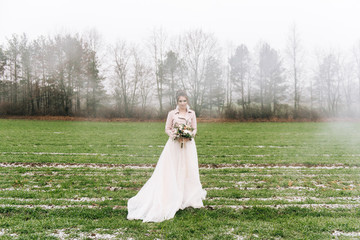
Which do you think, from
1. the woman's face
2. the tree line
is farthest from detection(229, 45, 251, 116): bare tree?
the woman's face

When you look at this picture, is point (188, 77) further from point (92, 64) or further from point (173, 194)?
point (173, 194)

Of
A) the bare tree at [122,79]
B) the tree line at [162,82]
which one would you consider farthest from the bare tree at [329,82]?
the bare tree at [122,79]

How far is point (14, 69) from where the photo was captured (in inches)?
1548

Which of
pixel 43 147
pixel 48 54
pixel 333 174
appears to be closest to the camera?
pixel 333 174

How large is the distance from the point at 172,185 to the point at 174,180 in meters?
0.10

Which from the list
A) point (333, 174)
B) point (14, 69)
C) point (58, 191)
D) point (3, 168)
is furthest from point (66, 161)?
point (14, 69)

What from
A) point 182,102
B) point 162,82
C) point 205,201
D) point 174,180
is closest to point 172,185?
point 174,180

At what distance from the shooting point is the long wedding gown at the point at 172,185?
4.77m

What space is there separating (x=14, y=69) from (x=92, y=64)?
1298 centimetres

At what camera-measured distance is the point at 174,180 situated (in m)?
4.98

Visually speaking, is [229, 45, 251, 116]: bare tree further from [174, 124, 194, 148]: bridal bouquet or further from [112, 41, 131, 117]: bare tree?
[174, 124, 194, 148]: bridal bouquet

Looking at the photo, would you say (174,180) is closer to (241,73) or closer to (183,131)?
(183,131)

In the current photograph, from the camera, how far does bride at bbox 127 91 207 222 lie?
15.8 feet

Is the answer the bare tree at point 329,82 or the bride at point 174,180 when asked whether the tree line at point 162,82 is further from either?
the bride at point 174,180
